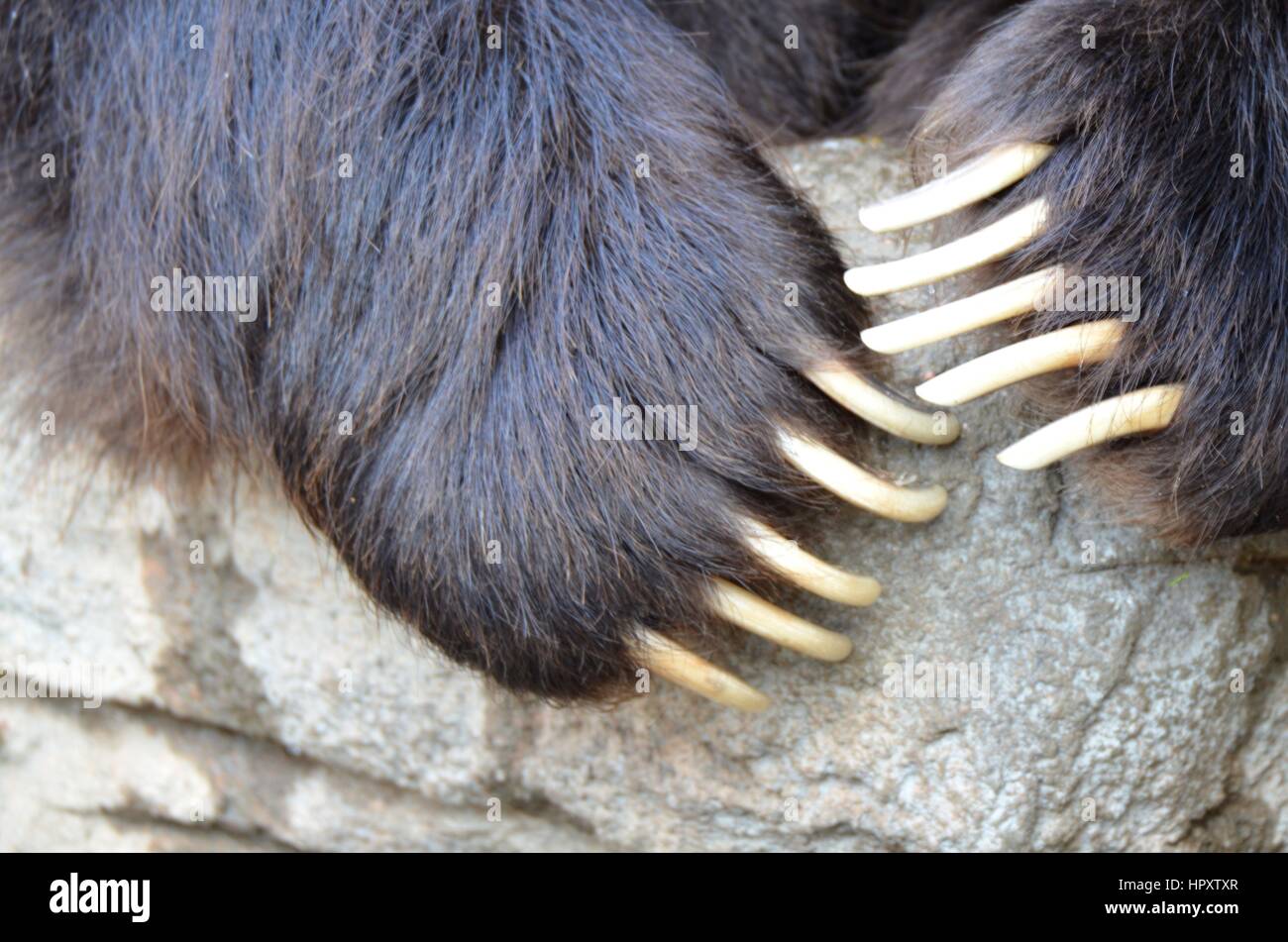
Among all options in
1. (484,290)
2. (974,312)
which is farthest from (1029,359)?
(484,290)

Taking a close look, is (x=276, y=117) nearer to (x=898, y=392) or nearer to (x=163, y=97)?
(x=163, y=97)

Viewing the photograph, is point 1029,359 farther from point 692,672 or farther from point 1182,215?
point 692,672

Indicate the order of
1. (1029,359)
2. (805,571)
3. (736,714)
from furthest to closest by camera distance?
(736,714) → (805,571) → (1029,359)

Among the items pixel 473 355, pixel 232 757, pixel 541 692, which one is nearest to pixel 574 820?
pixel 541 692

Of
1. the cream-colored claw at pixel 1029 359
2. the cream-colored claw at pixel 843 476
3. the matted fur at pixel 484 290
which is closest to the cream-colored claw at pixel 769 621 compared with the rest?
the matted fur at pixel 484 290

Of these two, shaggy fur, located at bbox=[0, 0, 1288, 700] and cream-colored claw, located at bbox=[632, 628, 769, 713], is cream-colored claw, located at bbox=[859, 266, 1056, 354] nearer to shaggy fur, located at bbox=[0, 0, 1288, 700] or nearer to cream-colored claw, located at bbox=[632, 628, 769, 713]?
shaggy fur, located at bbox=[0, 0, 1288, 700]

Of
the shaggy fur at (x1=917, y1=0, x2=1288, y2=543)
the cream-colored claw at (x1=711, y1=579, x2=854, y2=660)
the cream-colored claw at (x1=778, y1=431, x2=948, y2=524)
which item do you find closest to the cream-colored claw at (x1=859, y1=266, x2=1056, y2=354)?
the shaggy fur at (x1=917, y1=0, x2=1288, y2=543)

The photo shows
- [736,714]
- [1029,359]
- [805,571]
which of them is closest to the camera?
[1029,359]
